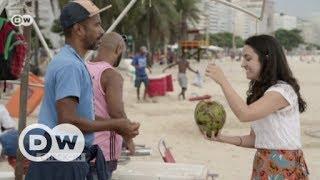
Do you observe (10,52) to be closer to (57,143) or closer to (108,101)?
(108,101)

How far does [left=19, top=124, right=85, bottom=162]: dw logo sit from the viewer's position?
2.48 meters

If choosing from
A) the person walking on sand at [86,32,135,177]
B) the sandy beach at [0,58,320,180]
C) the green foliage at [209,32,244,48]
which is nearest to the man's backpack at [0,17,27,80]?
the person walking on sand at [86,32,135,177]

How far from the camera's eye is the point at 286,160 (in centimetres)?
302

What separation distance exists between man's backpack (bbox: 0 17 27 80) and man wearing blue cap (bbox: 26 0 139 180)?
1.23 meters

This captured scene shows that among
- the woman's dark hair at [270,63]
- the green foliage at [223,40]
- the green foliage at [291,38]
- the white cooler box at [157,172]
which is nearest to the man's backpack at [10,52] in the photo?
the white cooler box at [157,172]

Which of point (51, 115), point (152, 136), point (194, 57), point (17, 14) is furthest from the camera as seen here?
point (194, 57)

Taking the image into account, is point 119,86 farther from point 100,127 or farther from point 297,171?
point 297,171

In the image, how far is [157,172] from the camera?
144 inches

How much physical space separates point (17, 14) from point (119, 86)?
113cm

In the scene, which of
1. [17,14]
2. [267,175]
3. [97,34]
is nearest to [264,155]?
[267,175]

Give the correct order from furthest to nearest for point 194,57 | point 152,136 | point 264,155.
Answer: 1. point 194,57
2. point 152,136
3. point 264,155

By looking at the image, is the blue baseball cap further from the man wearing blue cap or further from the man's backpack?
the man's backpack

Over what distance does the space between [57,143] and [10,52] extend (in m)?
1.33

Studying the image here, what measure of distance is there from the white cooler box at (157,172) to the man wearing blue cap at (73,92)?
1001 millimetres
